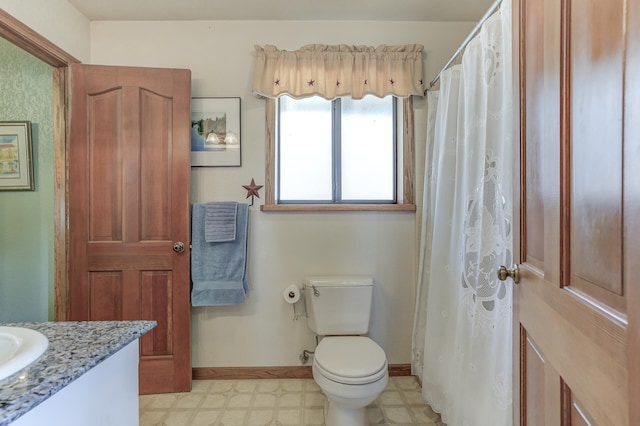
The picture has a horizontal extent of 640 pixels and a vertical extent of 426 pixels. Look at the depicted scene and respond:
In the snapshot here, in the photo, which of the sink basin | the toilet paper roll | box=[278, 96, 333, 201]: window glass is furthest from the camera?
box=[278, 96, 333, 201]: window glass

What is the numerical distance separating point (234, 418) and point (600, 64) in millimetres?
2036

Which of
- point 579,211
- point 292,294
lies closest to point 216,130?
point 292,294

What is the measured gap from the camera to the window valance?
1964 millimetres

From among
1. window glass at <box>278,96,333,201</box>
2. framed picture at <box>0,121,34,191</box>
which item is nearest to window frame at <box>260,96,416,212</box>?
window glass at <box>278,96,333,201</box>

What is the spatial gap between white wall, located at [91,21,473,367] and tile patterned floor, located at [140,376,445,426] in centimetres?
16

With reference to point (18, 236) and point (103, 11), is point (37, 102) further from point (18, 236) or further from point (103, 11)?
point (18, 236)

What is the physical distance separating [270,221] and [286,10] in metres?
1.36

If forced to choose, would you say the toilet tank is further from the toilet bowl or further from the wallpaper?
the wallpaper

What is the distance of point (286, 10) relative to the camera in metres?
1.91

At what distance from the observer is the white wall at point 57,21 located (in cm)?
154

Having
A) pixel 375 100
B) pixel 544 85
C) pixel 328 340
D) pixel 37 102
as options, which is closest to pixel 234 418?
pixel 328 340

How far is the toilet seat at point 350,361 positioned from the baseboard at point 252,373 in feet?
1.71

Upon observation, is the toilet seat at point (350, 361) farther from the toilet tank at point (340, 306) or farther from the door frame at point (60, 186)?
the door frame at point (60, 186)

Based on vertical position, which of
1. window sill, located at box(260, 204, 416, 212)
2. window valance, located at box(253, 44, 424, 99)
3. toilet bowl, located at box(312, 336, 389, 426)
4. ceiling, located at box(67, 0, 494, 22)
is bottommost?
toilet bowl, located at box(312, 336, 389, 426)
